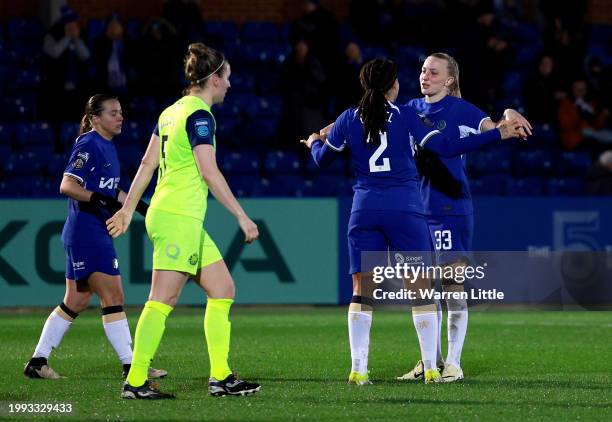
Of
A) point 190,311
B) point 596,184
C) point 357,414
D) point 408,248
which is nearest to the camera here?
point 357,414

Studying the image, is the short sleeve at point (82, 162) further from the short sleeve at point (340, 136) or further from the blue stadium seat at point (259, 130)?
the blue stadium seat at point (259, 130)

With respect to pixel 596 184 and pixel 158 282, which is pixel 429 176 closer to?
pixel 158 282

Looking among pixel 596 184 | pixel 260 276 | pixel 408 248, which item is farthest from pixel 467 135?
pixel 596 184

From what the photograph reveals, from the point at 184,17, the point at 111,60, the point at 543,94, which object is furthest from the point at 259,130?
the point at 543,94

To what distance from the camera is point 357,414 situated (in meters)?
7.02

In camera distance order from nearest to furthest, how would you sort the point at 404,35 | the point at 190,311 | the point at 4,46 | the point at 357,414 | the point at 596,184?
1. the point at 357,414
2. the point at 190,311
3. the point at 596,184
4. the point at 4,46
5. the point at 404,35

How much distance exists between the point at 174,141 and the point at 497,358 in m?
4.12

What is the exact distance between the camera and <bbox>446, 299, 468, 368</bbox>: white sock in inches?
349

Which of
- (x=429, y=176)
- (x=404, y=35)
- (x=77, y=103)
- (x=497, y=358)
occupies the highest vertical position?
(x=404, y=35)

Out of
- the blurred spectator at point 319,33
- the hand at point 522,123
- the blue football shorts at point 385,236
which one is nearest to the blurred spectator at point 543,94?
the blurred spectator at point 319,33

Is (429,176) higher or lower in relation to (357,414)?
higher

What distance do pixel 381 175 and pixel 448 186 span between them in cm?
92

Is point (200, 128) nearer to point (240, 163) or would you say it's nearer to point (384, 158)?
point (384, 158)

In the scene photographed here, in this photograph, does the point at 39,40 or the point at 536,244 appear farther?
the point at 39,40
